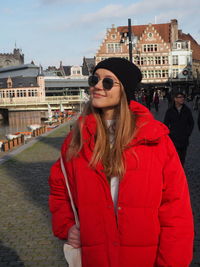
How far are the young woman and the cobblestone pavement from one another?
2199 millimetres

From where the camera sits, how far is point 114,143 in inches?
80.7

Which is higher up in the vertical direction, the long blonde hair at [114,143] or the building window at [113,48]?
the building window at [113,48]

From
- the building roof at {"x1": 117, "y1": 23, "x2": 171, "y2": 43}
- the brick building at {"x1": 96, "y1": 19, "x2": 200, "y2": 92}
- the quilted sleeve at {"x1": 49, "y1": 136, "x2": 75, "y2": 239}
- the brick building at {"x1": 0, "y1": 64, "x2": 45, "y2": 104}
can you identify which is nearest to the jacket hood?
the quilted sleeve at {"x1": 49, "y1": 136, "x2": 75, "y2": 239}

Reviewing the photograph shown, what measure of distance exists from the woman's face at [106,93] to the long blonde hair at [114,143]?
3 cm

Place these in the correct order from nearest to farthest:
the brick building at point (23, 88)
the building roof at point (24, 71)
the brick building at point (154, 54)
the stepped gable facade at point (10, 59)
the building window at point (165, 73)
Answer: the brick building at point (154, 54) < the building window at point (165, 73) < the brick building at point (23, 88) < the building roof at point (24, 71) < the stepped gable facade at point (10, 59)

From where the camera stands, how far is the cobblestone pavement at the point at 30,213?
4.34 meters

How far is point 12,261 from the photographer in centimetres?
426

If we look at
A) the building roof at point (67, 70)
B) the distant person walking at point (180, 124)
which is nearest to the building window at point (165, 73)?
the building roof at point (67, 70)

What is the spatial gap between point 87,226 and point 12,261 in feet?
8.46

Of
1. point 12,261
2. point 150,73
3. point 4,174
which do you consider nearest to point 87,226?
point 12,261

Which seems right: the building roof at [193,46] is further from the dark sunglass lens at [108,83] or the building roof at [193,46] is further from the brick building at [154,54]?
the dark sunglass lens at [108,83]

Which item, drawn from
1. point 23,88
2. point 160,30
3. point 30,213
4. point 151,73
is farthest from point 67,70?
point 30,213

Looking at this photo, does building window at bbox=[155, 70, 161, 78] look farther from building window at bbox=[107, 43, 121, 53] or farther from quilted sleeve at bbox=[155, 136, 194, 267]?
quilted sleeve at bbox=[155, 136, 194, 267]

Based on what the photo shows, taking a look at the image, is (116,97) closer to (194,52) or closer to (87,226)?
(87,226)
